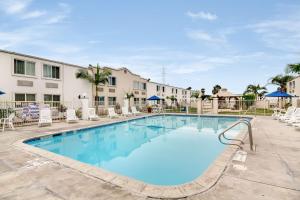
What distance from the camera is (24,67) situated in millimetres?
14867

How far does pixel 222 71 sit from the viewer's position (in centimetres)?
3158

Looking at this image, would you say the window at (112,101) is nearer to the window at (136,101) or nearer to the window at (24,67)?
the window at (136,101)

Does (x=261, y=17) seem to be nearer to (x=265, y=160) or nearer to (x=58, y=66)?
(x=265, y=160)

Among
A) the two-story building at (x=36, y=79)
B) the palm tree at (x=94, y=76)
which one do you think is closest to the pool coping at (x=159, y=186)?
the two-story building at (x=36, y=79)

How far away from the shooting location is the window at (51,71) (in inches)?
649

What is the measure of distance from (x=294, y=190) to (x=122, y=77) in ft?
79.6

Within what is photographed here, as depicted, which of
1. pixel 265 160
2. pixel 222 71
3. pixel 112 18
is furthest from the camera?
pixel 222 71

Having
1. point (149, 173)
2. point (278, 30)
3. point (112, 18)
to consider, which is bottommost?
point (149, 173)

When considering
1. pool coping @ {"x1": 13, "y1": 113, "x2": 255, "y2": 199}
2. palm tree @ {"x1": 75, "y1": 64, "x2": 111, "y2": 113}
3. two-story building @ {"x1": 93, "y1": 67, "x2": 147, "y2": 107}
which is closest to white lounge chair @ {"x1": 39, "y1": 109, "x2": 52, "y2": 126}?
palm tree @ {"x1": 75, "y1": 64, "x2": 111, "y2": 113}

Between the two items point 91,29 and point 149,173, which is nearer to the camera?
point 149,173

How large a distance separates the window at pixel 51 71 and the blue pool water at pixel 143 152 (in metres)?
8.20

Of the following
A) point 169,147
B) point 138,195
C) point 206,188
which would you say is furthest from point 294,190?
point 169,147

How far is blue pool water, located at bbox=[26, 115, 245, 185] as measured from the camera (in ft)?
19.7

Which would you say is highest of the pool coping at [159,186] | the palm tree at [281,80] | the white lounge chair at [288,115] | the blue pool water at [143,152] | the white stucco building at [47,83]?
the palm tree at [281,80]
